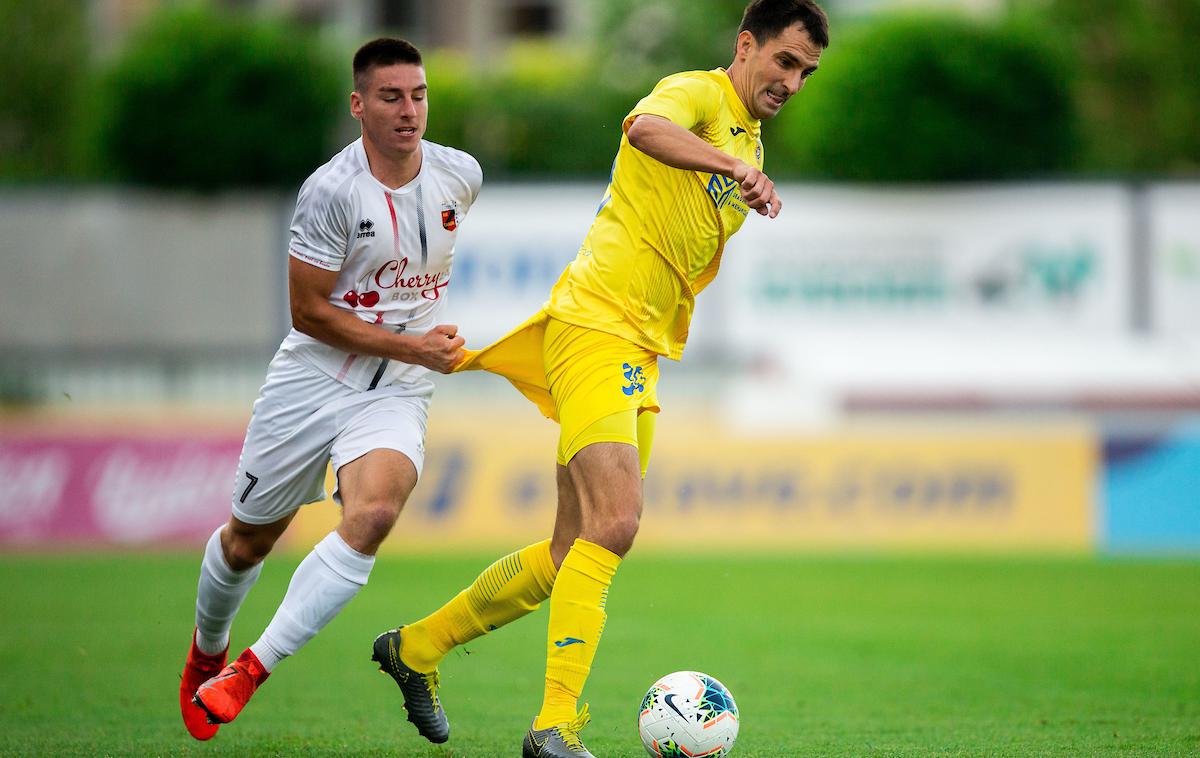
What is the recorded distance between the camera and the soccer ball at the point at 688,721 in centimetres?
548

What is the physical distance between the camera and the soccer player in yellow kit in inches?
214

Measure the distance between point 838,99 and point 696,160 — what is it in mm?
15470

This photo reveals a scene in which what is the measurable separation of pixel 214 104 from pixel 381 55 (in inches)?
604

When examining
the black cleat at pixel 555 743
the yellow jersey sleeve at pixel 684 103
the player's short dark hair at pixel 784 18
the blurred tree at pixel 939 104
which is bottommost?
the black cleat at pixel 555 743

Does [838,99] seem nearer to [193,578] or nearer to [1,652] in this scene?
[193,578]

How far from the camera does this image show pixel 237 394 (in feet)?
67.6

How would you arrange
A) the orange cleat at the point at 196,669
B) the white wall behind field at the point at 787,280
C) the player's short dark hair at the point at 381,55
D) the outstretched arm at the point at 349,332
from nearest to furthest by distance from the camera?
the player's short dark hair at the point at 381,55 < the outstretched arm at the point at 349,332 < the orange cleat at the point at 196,669 < the white wall behind field at the point at 787,280

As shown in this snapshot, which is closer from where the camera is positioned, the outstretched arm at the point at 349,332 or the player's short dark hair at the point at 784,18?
the player's short dark hair at the point at 784,18

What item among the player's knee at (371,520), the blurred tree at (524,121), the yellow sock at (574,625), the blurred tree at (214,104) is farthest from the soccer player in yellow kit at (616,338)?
the blurred tree at (524,121)

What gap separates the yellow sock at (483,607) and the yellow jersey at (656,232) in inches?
38.4

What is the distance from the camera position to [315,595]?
5562 mm

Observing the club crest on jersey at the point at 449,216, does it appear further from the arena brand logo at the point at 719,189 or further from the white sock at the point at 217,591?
the white sock at the point at 217,591

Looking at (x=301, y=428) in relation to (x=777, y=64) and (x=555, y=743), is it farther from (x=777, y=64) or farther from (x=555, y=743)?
(x=777, y=64)

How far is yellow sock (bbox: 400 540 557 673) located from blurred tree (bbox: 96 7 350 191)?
15.3m
